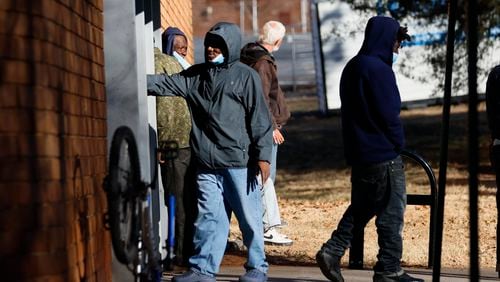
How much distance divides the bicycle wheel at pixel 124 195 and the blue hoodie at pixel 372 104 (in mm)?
2324

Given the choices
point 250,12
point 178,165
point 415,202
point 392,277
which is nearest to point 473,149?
point 392,277

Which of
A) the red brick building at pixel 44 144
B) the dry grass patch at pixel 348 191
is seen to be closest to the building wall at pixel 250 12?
the dry grass patch at pixel 348 191

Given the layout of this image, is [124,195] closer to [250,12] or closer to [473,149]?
[473,149]

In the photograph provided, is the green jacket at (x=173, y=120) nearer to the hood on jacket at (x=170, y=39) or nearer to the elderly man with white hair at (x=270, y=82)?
the hood on jacket at (x=170, y=39)

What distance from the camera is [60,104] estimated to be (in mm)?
5965

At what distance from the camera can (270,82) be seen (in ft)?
36.0

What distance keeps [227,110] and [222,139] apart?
0.19 meters

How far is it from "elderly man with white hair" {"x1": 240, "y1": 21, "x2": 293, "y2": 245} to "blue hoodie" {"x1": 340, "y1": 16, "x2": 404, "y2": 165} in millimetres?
2521

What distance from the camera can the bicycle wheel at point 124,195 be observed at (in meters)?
5.88

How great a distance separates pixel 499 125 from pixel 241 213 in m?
2.27

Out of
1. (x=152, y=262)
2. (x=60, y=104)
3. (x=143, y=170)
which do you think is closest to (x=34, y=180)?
(x=60, y=104)

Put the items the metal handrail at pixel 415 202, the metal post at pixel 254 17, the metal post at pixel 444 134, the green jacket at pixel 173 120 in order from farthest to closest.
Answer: the metal post at pixel 254 17 < the metal handrail at pixel 415 202 < the green jacket at pixel 173 120 < the metal post at pixel 444 134

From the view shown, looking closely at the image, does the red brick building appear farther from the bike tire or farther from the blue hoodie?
the blue hoodie

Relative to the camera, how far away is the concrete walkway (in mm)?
9469
